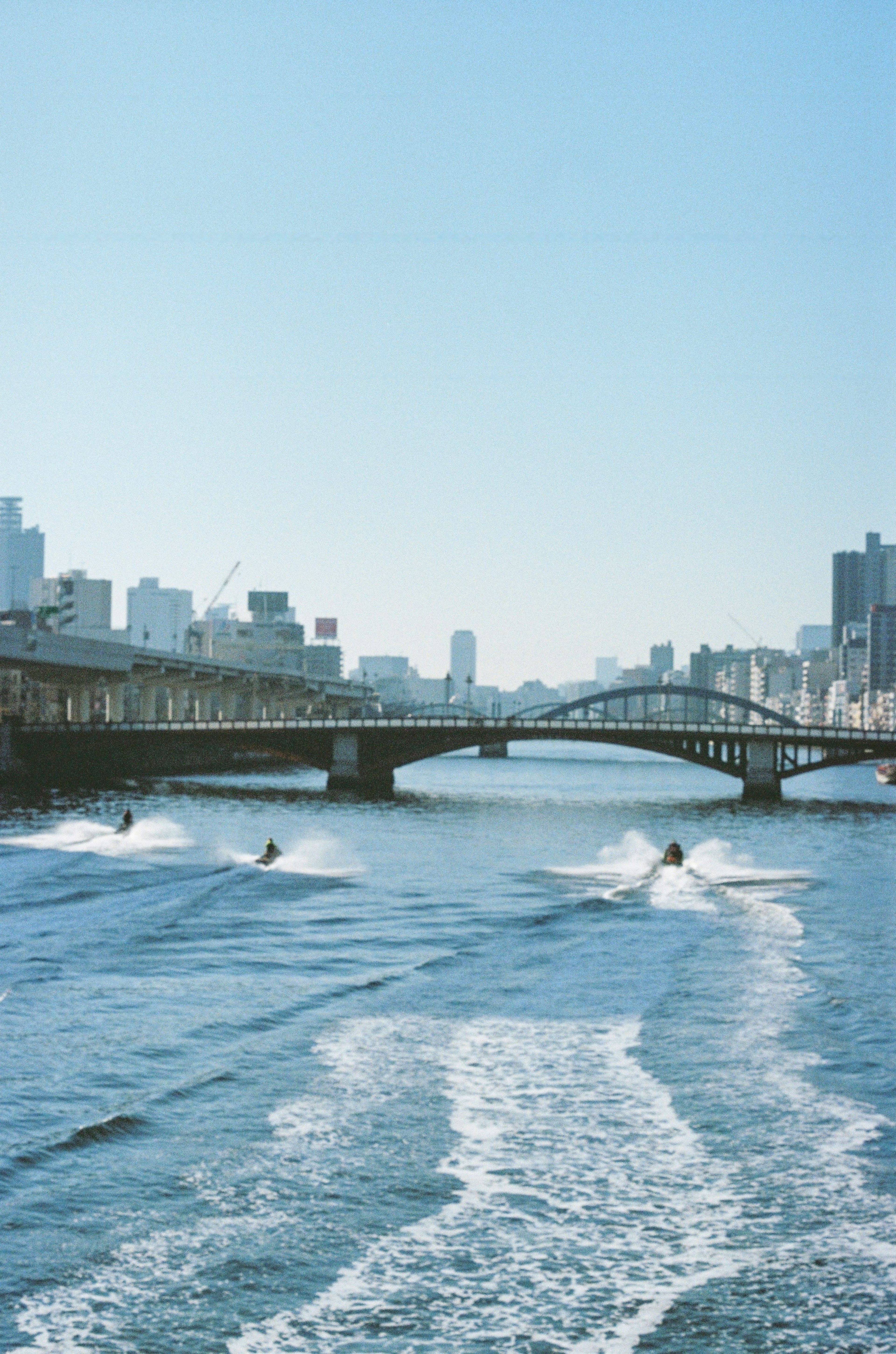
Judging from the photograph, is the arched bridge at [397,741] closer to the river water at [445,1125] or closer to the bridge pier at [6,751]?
the bridge pier at [6,751]

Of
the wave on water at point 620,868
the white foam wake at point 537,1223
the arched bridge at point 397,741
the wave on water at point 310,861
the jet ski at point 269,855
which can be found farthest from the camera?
the arched bridge at point 397,741

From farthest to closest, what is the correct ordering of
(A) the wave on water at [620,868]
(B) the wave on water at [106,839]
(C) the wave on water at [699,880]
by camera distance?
(B) the wave on water at [106,839] → (A) the wave on water at [620,868] → (C) the wave on water at [699,880]

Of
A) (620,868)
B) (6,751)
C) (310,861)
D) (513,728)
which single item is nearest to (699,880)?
(620,868)

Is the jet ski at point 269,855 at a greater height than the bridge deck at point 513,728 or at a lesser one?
lesser

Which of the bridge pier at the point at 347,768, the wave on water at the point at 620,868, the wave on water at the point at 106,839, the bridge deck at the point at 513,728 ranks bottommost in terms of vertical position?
the wave on water at the point at 620,868

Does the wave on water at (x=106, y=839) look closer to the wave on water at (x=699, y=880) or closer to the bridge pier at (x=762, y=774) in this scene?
the wave on water at (x=699, y=880)

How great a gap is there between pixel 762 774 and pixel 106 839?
73.7 m

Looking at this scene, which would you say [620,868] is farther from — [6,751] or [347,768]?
[6,751]

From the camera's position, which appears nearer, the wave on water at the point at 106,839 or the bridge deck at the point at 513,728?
the wave on water at the point at 106,839

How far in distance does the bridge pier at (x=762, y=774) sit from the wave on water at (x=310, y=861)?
2443 inches

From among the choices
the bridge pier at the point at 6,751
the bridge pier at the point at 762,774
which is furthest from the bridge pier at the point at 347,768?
the bridge pier at the point at 6,751

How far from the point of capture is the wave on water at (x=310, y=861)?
80375 mm

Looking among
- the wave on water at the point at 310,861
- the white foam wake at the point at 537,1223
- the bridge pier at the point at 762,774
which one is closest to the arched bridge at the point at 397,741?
the bridge pier at the point at 762,774

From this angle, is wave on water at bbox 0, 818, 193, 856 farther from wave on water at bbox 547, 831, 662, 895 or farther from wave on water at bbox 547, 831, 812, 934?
wave on water at bbox 547, 831, 812, 934
